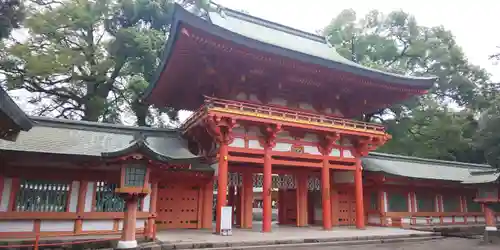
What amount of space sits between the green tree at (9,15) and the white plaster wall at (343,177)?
54.1 feet

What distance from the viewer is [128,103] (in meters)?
27.4

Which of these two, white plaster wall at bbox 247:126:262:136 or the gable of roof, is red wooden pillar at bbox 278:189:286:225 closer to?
white plaster wall at bbox 247:126:262:136

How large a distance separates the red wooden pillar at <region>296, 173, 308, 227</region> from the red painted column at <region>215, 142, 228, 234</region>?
582 cm

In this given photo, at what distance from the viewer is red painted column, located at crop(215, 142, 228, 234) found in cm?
1294

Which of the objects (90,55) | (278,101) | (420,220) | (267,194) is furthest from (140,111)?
(420,220)

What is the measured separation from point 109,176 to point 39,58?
1490 cm

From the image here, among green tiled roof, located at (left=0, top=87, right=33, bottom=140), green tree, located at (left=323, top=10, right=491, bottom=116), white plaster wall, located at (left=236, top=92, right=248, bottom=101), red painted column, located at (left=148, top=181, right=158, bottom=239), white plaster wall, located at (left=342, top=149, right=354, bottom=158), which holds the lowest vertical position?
red painted column, located at (left=148, top=181, right=158, bottom=239)

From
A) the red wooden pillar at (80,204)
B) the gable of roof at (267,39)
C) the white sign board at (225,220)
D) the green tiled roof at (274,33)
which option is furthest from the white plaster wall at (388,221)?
the red wooden pillar at (80,204)

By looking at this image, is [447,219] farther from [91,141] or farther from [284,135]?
[91,141]

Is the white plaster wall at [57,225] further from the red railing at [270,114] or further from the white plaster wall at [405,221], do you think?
the white plaster wall at [405,221]

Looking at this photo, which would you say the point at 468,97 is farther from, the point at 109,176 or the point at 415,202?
the point at 109,176

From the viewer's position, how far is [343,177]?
18.3 metres

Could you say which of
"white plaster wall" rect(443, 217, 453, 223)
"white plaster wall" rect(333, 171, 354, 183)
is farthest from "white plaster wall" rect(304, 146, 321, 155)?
"white plaster wall" rect(443, 217, 453, 223)

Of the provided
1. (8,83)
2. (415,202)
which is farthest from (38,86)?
(415,202)
